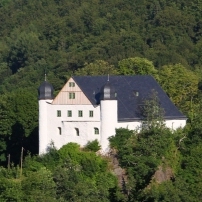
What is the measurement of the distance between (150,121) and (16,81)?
50339mm

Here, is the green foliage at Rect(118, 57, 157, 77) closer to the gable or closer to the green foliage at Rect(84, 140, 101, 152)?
the gable

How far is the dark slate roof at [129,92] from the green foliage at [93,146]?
5.91 ft

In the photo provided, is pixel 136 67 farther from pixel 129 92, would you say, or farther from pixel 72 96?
pixel 72 96

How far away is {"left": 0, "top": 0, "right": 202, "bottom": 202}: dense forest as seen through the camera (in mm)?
53094

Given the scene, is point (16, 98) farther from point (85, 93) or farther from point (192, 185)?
point (192, 185)

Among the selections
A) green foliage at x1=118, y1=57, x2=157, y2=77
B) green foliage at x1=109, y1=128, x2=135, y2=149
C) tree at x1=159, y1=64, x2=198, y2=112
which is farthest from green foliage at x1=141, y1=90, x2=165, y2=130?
green foliage at x1=118, y1=57, x2=157, y2=77

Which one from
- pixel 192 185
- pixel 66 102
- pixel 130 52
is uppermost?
pixel 130 52

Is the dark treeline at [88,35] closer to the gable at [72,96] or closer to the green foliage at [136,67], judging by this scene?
the green foliage at [136,67]

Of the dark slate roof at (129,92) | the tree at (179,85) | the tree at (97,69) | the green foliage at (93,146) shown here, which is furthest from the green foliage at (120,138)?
the tree at (97,69)

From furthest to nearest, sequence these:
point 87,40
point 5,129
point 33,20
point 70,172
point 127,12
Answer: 1. point 33,20
2. point 127,12
3. point 87,40
4. point 5,129
5. point 70,172

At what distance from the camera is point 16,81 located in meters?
105

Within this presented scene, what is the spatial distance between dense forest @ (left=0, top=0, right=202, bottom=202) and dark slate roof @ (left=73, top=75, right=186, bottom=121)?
1.17 m

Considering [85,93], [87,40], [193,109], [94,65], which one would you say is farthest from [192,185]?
[87,40]

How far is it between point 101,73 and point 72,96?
20282mm
